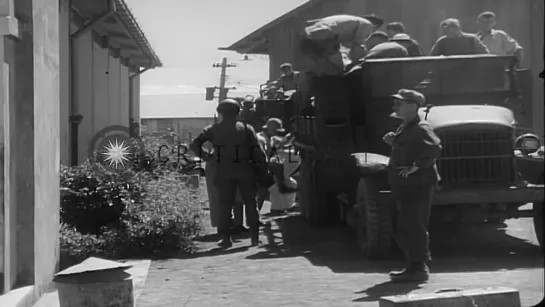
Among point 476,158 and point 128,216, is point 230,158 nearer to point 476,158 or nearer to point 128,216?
point 128,216

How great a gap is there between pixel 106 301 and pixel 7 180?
1.38m

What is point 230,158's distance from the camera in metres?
10.7

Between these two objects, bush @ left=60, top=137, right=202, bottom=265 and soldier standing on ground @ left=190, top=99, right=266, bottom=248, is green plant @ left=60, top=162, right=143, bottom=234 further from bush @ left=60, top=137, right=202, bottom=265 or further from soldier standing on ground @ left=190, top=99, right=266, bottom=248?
soldier standing on ground @ left=190, top=99, right=266, bottom=248

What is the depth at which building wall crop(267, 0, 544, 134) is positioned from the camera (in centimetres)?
2219

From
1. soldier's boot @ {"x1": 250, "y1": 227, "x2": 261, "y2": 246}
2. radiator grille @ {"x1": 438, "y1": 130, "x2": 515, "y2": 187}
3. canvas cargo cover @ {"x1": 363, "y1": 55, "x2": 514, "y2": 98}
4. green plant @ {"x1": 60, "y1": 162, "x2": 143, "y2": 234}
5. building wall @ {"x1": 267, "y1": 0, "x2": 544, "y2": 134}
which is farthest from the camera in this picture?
building wall @ {"x1": 267, "y1": 0, "x2": 544, "y2": 134}

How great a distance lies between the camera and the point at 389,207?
9.20 meters

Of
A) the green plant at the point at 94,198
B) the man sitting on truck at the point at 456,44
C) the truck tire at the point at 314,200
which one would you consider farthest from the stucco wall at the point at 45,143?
the man sitting on truck at the point at 456,44

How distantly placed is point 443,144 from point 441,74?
1537mm

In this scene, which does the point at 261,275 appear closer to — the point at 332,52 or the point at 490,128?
the point at 490,128

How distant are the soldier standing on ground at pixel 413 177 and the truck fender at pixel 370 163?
45.0 inches

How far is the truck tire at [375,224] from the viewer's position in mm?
9203

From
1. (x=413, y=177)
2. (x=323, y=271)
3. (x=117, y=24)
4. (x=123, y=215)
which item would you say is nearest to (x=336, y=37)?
(x=123, y=215)

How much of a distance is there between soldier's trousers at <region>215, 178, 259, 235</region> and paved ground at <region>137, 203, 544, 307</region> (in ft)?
0.99

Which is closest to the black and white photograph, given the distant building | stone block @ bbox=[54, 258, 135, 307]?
stone block @ bbox=[54, 258, 135, 307]
